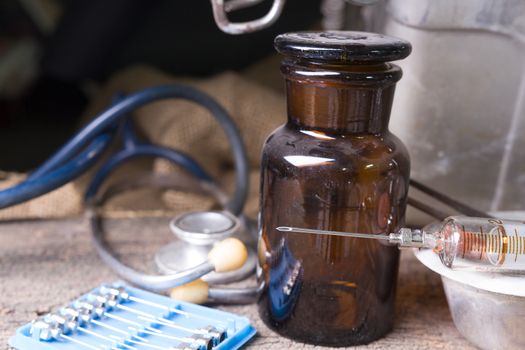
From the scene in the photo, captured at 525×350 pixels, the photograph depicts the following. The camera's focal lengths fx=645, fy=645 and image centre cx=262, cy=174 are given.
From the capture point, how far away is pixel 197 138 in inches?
34.7

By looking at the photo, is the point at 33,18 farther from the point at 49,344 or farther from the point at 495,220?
the point at 495,220

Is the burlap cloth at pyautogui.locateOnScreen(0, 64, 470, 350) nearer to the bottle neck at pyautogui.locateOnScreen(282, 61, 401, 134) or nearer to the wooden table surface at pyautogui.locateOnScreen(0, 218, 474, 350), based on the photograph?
the wooden table surface at pyautogui.locateOnScreen(0, 218, 474, 350)

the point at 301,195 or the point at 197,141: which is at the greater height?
the point at 301,195

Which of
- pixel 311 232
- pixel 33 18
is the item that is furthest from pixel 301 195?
pixel 33 18

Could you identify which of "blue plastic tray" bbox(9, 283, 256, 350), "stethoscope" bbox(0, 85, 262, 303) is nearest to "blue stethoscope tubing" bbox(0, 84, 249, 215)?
"stethoscope" bbox(0, 85, 262, 303)

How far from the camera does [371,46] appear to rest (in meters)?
0.45

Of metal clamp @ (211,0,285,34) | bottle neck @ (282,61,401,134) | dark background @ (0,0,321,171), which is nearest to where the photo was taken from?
bottle neck @ (282,61,401,134)

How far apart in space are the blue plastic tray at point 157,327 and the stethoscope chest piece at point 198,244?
6 centimetres

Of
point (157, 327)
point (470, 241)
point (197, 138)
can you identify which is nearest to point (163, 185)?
point (197, 138)

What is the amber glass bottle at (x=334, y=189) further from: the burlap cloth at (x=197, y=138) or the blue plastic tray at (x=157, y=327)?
the burlap cloth at (x=197, y=138)

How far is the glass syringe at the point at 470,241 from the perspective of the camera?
47cm

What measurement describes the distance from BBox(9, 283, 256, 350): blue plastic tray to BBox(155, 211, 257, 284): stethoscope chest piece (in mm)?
63

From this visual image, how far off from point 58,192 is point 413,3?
461mm

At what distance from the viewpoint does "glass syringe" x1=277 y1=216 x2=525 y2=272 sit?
0.47 m
